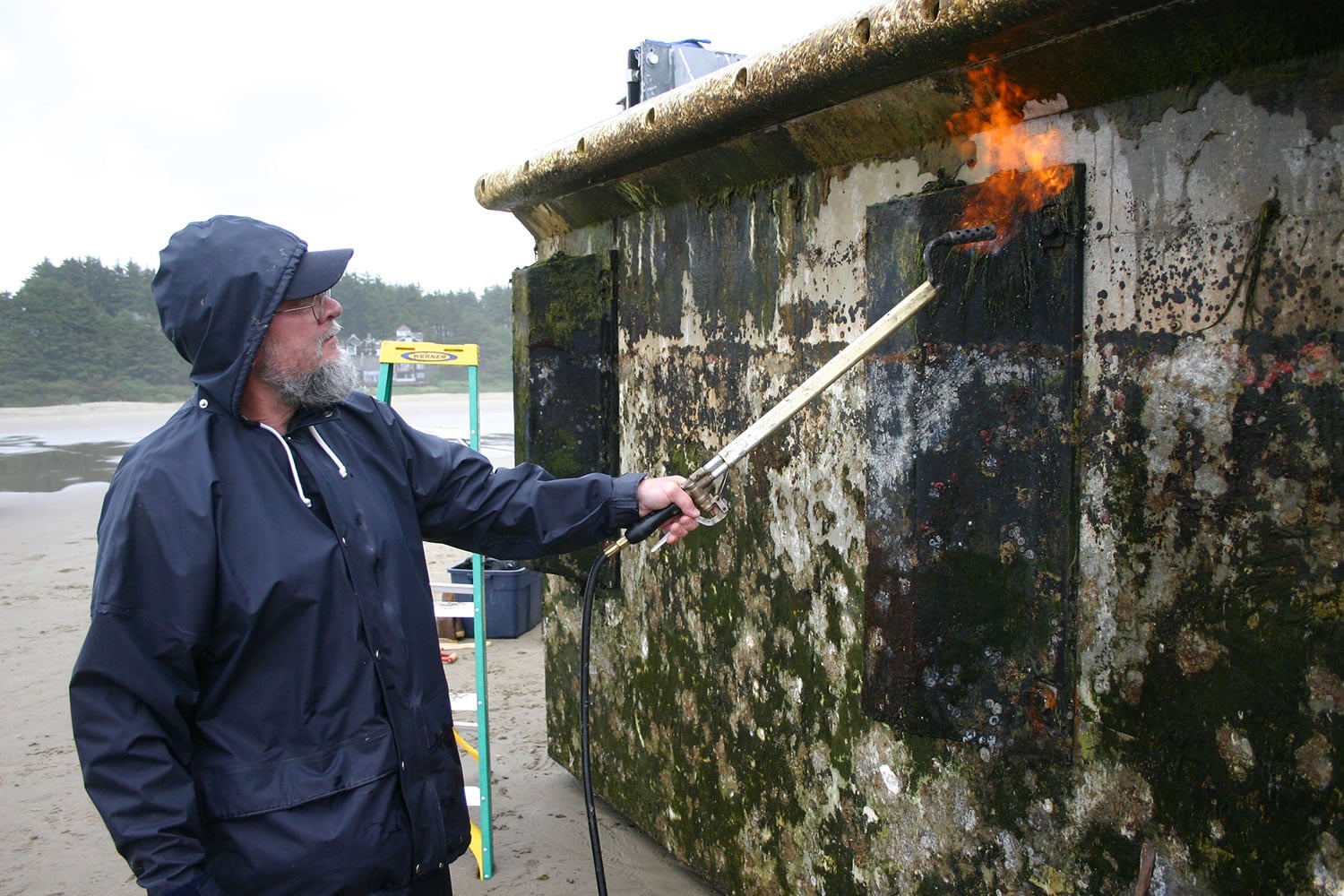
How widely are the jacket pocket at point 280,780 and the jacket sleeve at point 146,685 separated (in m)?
0.08

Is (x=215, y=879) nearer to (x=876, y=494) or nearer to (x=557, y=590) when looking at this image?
(x=876, y=494)

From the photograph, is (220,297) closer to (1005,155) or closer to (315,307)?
(315,307)

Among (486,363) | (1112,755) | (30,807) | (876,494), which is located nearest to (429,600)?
(876,494)

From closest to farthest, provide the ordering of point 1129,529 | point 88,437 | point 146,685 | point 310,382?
1. point 146,685
2. point 1129,529
3. point 310,382
4. point 88,437

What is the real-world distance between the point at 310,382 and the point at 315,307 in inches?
7.8

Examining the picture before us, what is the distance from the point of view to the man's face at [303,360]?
2230 mm

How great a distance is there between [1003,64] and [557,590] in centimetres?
309

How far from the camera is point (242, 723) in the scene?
6.69 feet

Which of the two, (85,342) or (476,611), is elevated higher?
(85,342)

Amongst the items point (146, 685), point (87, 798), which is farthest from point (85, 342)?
point (146, 685)

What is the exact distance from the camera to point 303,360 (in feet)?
7.39

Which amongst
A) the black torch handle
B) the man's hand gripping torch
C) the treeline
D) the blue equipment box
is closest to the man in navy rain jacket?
the black torch handle

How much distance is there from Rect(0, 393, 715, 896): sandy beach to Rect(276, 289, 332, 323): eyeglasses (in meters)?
2.04

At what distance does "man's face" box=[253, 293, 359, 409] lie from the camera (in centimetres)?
223
